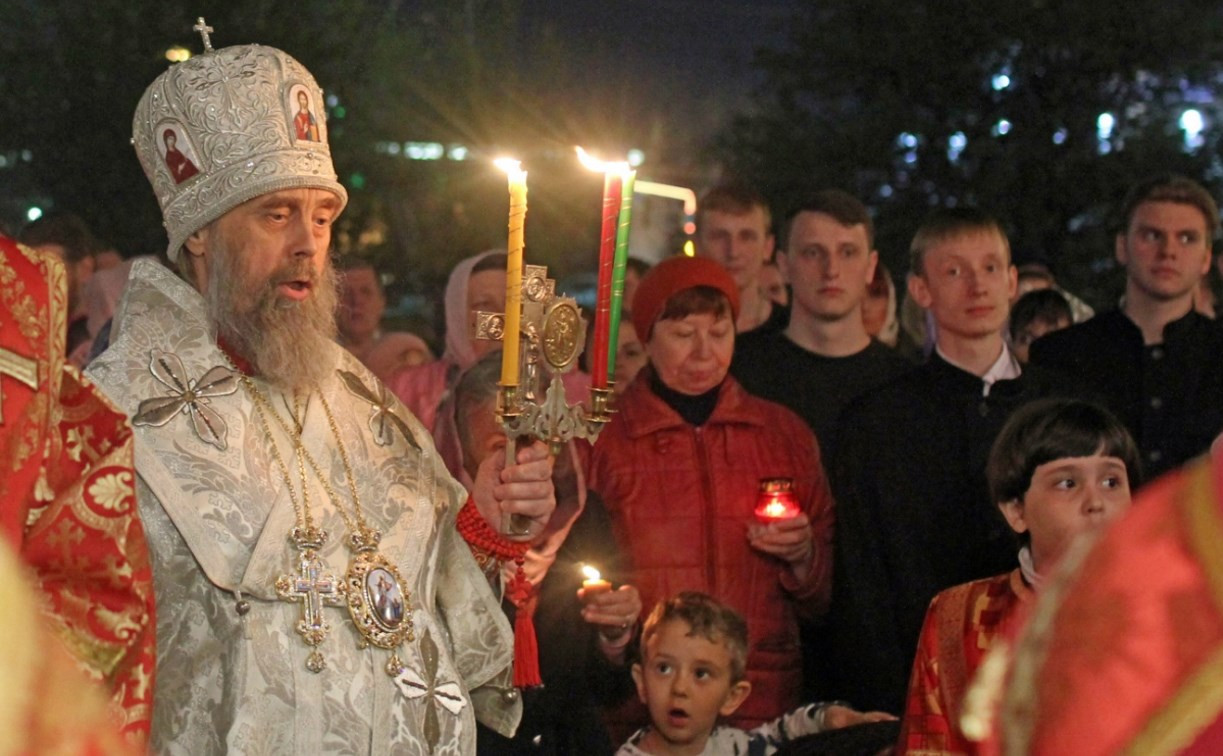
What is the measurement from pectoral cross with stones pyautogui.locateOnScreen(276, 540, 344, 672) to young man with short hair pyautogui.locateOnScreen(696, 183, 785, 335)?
3652 millimetres

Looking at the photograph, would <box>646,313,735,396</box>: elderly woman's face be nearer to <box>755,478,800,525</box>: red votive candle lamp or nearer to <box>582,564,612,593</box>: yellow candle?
<box>755,478,800,525</box>: red votive candle lamp

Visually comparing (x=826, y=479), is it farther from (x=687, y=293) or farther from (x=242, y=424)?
(x=242, y=424)

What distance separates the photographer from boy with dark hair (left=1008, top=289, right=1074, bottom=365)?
816cm

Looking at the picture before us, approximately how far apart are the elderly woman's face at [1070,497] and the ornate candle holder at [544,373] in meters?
1.43

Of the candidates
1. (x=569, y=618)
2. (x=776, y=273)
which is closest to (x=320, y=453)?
(x=569, y=618)

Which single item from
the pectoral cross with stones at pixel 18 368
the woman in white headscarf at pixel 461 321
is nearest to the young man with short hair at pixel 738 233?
the woman in white headscarf at pixel 461 321

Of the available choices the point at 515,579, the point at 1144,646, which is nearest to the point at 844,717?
the point at 515,579

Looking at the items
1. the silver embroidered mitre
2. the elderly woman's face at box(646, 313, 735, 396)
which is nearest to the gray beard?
the silver embroidered mitre

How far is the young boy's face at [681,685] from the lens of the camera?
16.5 ft

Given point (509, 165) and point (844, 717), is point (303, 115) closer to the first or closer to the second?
point (509, 165)

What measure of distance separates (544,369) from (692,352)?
2003 mm

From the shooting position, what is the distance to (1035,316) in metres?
8.23

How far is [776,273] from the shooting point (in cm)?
837

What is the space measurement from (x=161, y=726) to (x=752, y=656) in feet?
7.43
